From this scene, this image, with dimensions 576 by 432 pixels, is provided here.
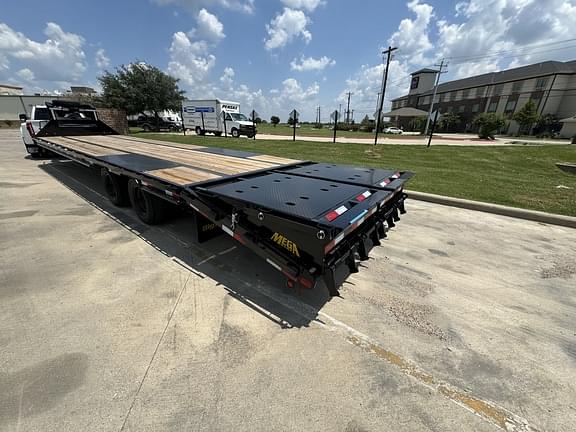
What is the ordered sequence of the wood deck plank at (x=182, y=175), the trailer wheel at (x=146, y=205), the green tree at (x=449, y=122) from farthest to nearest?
the green tree at (x=449, y=122) → the trailer wheel at (x=146, y=205) → the wood deck plank at (x=182, y=175)

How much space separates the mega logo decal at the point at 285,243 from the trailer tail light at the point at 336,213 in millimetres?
411

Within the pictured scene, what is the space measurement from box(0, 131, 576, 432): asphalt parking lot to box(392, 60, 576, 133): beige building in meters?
67.4

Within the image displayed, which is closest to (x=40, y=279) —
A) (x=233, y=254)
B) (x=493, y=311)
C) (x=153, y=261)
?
(x=153, y=261)

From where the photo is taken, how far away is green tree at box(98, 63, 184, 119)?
32.8m

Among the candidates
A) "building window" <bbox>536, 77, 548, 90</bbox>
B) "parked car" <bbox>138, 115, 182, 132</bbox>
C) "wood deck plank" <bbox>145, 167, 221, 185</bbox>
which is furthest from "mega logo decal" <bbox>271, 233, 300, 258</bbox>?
"building window" <bbox>536, 77, 548, 90</bbox>

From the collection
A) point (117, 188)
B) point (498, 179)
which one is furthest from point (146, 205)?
point (498, 179)

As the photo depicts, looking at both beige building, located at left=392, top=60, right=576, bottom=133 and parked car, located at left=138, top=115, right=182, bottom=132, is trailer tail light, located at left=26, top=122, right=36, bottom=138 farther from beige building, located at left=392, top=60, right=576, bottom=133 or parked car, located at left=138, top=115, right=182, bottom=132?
beige building, located at left=392, top=60, right=576, bottom=133

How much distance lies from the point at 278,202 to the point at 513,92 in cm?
7922

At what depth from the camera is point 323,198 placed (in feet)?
9.89

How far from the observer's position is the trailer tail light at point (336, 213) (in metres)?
2.41

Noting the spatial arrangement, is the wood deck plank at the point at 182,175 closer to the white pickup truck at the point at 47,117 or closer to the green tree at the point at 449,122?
the white pickup truck at the point at 47,117

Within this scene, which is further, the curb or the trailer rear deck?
the curb

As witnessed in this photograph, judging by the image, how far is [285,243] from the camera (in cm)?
253

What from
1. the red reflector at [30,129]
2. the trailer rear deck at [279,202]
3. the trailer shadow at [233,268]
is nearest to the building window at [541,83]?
the trailer rear deck at [279,202]
